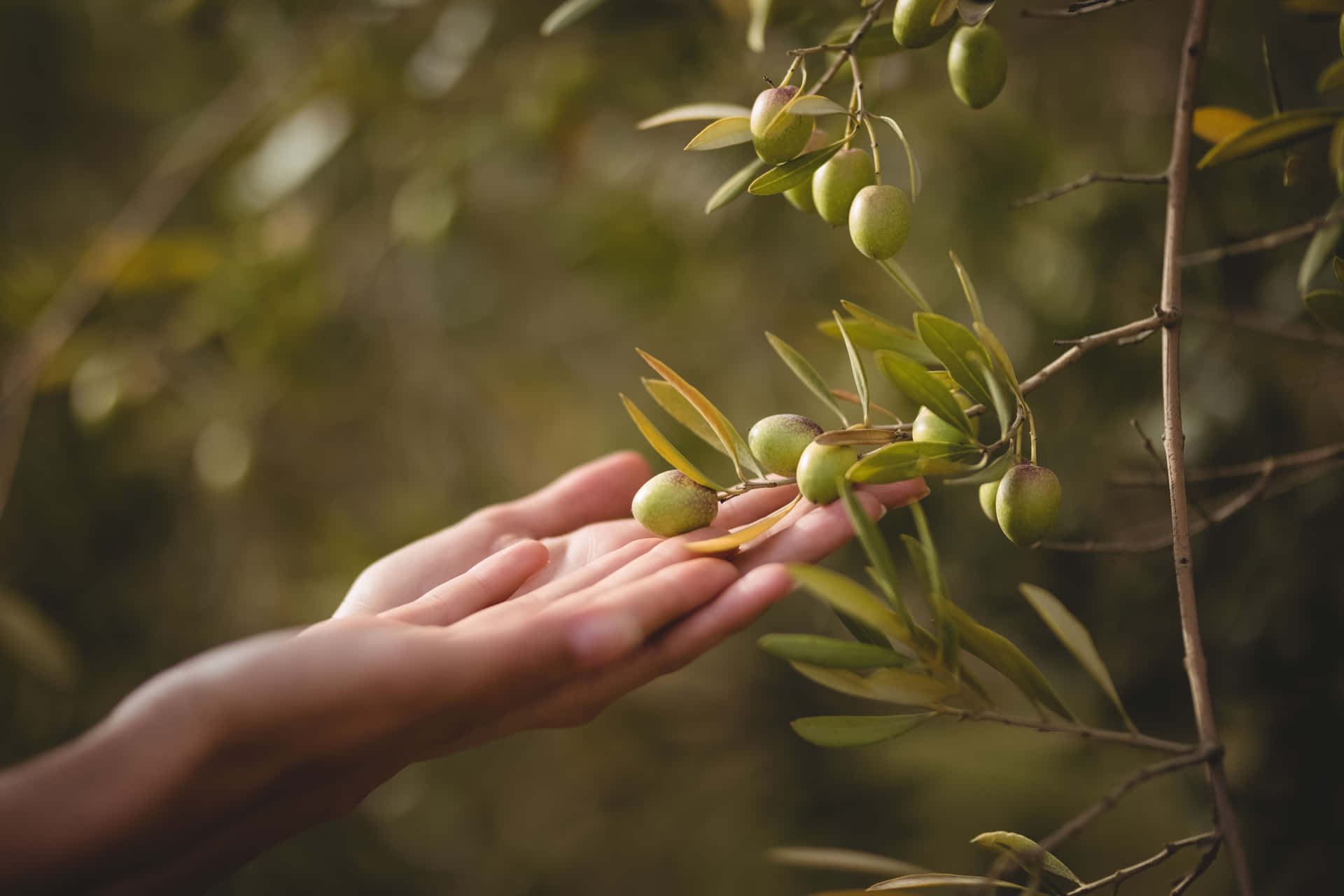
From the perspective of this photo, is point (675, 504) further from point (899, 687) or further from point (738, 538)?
point (899, 687)

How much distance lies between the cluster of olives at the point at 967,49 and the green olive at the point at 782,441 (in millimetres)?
238

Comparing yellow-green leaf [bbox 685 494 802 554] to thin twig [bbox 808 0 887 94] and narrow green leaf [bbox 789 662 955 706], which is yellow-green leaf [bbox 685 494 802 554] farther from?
thin twig [bbox 808 0 887 94]

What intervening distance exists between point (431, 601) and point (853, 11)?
0.59m

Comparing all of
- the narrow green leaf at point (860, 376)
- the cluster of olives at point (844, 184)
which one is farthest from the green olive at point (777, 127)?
the narrow green leaf at point (860, 376)

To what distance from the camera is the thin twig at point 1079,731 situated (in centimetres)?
39

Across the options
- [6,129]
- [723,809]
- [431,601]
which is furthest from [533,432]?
[431,601]

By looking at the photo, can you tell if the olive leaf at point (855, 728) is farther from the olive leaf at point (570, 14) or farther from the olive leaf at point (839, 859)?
the olive leaf at point (570, 14)

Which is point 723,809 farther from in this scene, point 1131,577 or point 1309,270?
point 1309,270

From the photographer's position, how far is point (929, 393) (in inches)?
18.9

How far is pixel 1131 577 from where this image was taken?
104cm

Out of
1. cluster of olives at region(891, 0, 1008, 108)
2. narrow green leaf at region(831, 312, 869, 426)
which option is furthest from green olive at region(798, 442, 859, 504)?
cluster of olives at region(891, 0, 1008, 108)

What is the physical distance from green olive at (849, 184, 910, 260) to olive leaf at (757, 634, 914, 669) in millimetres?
232

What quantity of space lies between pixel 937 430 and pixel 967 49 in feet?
0.82

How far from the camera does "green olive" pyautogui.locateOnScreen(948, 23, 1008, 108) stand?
0.52 meters
